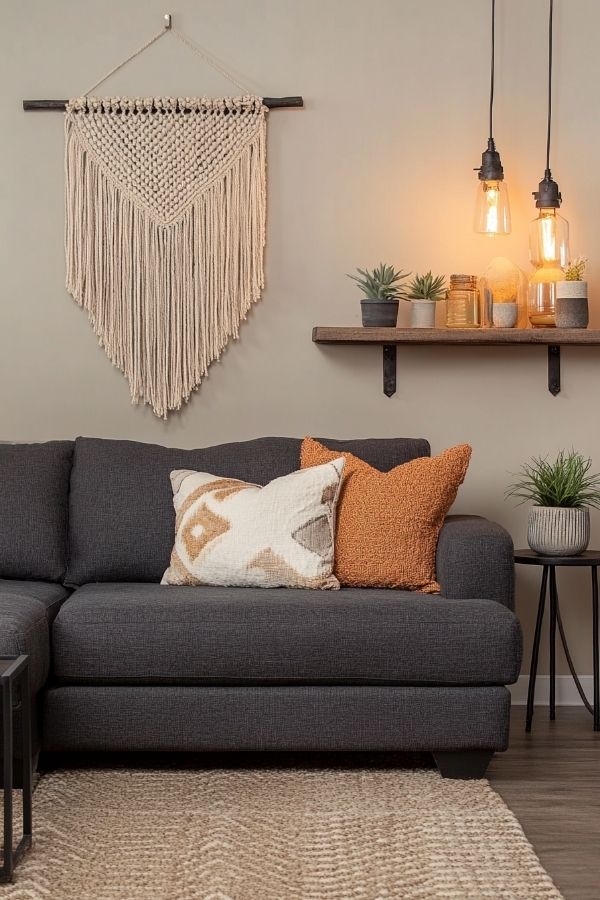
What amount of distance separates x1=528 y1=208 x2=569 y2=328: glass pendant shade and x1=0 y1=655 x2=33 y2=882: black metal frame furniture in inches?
84.5

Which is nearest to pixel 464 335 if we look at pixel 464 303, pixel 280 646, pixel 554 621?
pixel 464 303

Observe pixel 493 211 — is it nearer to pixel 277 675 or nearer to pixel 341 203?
pixel 341 203

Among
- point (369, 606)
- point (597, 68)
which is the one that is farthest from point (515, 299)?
point (369, 606)

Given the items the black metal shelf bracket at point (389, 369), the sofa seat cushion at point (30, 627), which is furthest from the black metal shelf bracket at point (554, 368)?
the sofa seat cushion at point (30, 627)

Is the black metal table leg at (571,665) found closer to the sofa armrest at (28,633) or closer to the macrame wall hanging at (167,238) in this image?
the macrame wall hanging at (167,238)

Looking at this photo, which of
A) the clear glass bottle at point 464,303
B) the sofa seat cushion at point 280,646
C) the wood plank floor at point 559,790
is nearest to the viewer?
the wood plank floor at point 559,790

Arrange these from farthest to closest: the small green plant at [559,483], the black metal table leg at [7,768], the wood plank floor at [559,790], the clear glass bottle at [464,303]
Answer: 1. the clear glass bottle at [464,303]
2. the small green plant at [559,483]
3. the wood plank floor at [559,790]
4. the black metal table leg at [7,768]

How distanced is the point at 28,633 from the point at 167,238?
5.52 ft

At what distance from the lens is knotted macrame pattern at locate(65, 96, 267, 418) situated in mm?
3656

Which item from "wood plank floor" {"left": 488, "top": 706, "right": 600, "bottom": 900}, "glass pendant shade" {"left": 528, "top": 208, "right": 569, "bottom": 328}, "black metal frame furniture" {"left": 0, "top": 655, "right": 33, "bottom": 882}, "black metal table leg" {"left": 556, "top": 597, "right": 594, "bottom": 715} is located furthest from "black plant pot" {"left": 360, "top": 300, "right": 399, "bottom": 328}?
"black metal frame furniture" {"left": 0, "top": 655, "right": 33, "bottom": 882}

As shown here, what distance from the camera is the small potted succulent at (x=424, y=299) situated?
3600mm

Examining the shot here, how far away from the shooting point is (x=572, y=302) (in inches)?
139

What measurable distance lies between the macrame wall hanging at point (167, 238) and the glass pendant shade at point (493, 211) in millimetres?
725

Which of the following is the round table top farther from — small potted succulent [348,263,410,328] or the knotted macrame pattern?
the knotted macrame pattern
